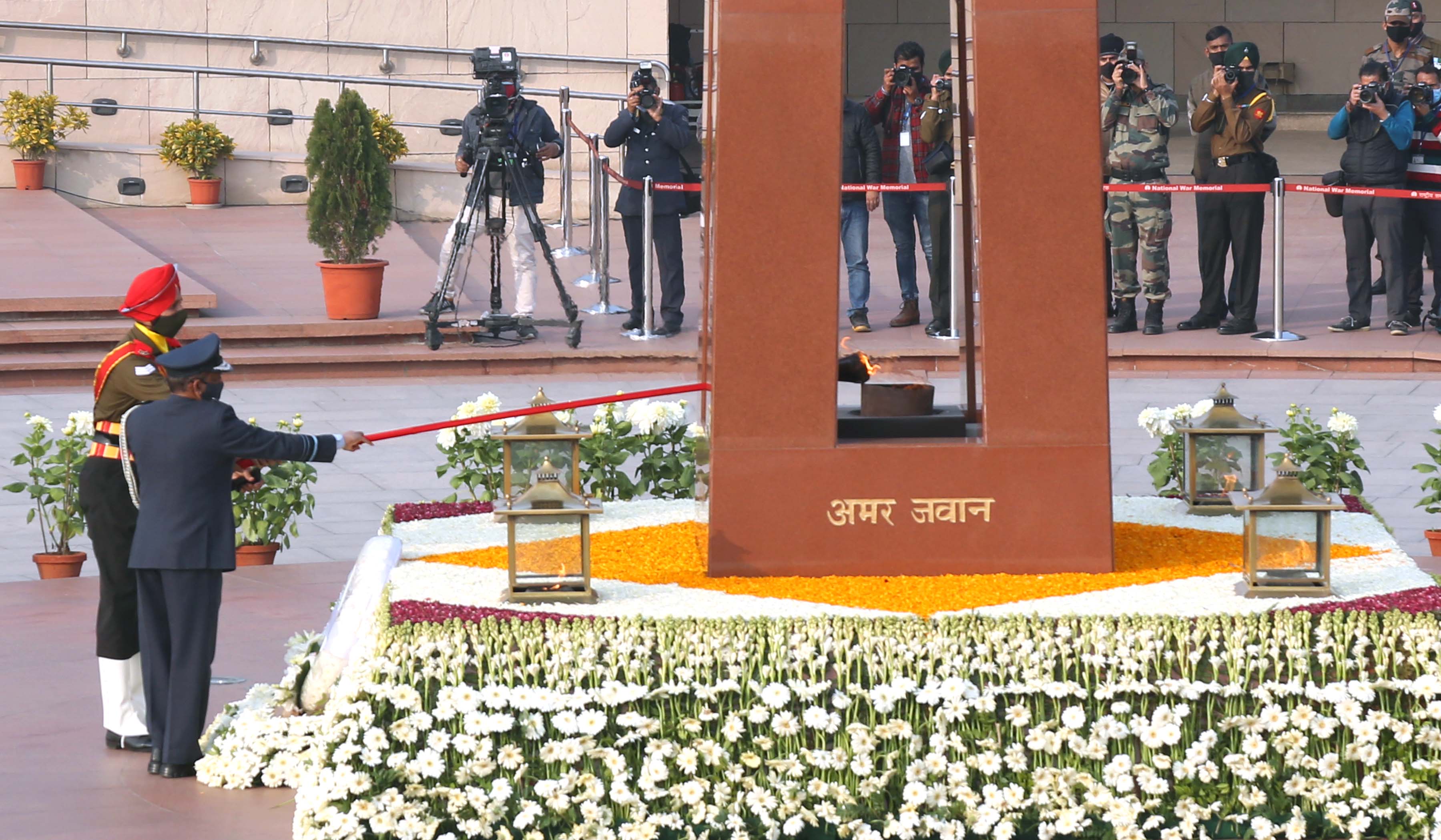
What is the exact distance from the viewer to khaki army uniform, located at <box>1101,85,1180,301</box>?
12.4 m

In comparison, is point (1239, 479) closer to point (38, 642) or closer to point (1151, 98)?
point (38, 642)

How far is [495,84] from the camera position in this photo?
12.2m

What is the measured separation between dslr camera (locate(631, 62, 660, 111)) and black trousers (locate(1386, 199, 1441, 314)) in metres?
4.82

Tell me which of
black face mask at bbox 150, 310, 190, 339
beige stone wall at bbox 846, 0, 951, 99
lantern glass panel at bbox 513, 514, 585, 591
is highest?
beige stone wall at bbox 846, 0, 951, 99

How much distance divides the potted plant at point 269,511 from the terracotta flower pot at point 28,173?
10.9m

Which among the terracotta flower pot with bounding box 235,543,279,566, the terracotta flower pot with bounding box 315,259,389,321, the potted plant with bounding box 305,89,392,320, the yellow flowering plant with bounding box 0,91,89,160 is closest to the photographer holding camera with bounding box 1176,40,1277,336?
the potted plant with bounding box 305,89,392,320

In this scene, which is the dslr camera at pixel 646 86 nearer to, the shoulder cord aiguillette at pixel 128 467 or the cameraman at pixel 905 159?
the cameraman at pixel 905 159

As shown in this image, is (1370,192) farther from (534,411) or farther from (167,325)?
(167,325)

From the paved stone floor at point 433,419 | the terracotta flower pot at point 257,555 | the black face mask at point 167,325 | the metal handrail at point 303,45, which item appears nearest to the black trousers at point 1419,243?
the paved stone floor at point 433,419

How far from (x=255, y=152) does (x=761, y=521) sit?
45.1 ft

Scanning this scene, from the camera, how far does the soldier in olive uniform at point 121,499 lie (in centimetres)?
563

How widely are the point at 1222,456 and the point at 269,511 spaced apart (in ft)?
12.3

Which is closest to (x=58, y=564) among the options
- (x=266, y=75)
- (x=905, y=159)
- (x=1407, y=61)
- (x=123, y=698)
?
(x=123, y=698)

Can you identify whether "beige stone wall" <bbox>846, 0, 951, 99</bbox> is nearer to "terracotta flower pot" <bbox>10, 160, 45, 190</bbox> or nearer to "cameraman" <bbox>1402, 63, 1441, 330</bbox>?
"terracotta flower pot" <bbox>10, 160, 45, 190</bbox>
